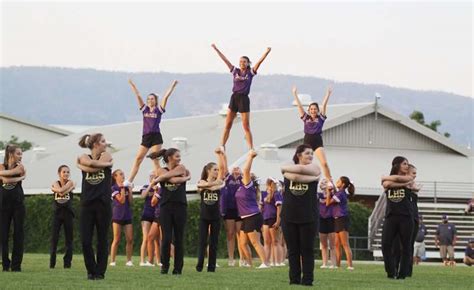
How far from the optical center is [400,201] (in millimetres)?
22109

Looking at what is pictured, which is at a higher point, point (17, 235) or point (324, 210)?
point (324, 210)

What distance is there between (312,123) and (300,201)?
10680mm

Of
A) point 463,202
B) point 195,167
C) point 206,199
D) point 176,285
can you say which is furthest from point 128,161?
point 176,285

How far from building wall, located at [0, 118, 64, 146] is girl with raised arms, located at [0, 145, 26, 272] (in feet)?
250

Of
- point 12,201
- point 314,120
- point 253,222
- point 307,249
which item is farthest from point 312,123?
point 307,249

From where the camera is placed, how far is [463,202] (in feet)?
190

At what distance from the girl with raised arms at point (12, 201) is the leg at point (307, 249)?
573cm

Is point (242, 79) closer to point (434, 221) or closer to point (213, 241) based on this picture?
point (213, 241)

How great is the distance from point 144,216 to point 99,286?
10.8 metres

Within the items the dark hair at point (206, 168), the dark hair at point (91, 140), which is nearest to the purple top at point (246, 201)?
the dark hair at point (206, 168)

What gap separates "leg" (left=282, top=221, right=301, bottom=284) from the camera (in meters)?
19.6

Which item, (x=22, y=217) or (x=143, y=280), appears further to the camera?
(x=22, y=217)

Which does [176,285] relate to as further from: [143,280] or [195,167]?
[195,167]

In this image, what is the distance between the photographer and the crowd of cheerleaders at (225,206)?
19609 millimetres
